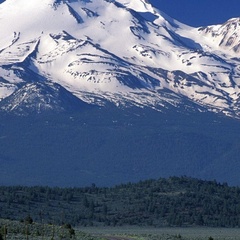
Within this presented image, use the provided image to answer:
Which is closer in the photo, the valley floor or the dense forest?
the valley floor

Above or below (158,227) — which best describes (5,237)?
below

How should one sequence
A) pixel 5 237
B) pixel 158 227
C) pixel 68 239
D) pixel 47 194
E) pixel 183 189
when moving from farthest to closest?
1. pixel 183 189
2. pixel 47 194
3. pixel 158 227
4. pixel 68 239
5. pixel 5 237

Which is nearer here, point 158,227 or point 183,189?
point 158,227

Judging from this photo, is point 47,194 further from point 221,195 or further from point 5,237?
point 5,237

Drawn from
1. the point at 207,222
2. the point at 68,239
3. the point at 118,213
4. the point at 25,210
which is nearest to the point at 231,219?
the point at 207,222

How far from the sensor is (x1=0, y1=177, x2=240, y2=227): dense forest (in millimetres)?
113438

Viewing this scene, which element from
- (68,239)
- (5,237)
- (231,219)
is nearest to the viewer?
(5,237)

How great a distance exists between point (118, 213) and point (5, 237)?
208ft

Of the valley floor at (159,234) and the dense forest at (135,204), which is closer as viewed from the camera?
the valley floor at (159,234)

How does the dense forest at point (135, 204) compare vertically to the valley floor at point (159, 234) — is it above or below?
above

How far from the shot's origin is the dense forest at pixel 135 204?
113438 millimetres

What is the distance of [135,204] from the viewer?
4902 inches

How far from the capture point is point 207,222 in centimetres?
11556

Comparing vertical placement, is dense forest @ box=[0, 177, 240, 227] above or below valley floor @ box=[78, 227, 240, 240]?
above
